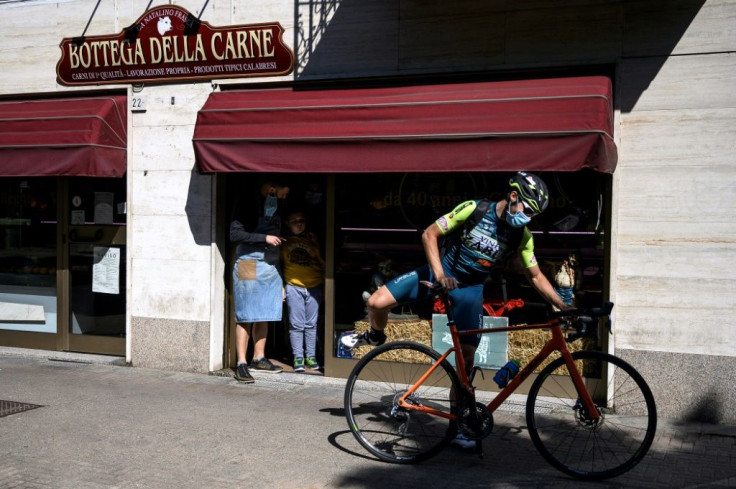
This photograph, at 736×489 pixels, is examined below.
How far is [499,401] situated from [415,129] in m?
2.64

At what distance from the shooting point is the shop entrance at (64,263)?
380 inches

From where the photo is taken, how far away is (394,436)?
5855mm

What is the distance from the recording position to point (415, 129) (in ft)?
24.4

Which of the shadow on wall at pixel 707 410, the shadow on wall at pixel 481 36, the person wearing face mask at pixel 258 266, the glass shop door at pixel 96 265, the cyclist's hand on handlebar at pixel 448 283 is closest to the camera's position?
the cyclist's hand on handlebar at pixel 448 283

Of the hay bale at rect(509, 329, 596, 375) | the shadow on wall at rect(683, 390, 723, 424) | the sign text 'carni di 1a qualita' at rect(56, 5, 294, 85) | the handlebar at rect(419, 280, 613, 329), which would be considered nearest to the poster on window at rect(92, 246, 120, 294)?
the sign text 'carni di 1a qualita' at rect(56, 5, 294, 85)

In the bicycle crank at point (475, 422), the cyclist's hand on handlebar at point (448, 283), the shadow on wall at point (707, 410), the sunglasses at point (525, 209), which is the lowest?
the shadow on wall at point (707, 410)

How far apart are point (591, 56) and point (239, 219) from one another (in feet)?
12.0

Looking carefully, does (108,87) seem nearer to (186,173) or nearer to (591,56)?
(186,173)

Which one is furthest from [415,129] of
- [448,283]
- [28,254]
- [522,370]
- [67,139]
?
[28,254]

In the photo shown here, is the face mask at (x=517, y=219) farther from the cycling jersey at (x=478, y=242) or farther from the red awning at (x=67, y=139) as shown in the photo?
the red awning at (x=67, y=139)

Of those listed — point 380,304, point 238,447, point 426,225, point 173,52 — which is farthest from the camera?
point 173,52

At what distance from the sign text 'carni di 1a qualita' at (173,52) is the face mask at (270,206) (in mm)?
1244

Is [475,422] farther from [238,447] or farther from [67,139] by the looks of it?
[67,139]

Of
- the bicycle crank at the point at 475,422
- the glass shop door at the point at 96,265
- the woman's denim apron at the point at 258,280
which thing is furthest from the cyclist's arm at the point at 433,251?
the glass shop door at the point at 96,265
